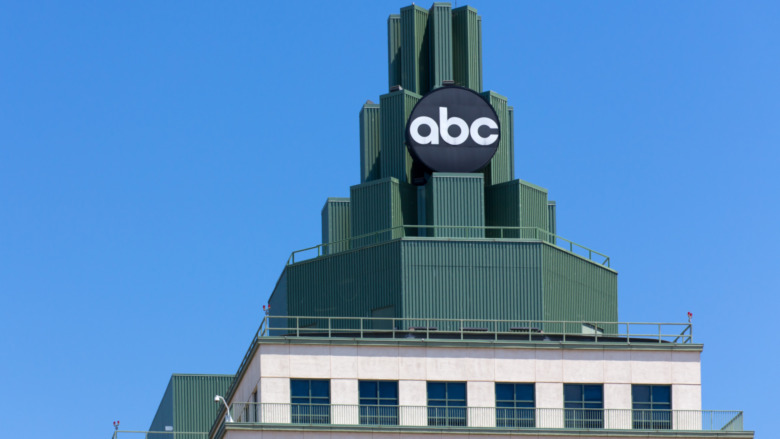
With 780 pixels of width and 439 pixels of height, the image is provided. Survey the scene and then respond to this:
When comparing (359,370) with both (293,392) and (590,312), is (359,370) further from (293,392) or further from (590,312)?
(590,312)

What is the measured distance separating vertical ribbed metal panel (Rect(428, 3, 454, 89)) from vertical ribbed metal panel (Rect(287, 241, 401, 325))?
14.0 metres

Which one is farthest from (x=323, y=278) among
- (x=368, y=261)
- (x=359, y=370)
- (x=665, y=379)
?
(x=665, y=379)

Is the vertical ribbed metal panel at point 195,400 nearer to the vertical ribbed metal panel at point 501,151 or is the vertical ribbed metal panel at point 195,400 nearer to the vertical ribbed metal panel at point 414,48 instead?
the vertical ribbed metal panel at point 414,48

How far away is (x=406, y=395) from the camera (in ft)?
363

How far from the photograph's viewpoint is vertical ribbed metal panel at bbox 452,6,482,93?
423ft

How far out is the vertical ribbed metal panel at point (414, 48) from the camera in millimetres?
129000

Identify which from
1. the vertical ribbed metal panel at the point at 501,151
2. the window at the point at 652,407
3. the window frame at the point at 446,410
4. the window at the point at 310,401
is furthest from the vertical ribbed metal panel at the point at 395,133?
the window at the point at 652,407

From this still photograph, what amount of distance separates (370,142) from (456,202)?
9301mm

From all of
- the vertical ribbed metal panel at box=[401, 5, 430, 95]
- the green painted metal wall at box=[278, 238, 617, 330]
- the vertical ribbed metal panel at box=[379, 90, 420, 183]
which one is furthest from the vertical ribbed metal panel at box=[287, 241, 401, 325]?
the vertical ribbed metal panel at box=[401, 5, 430, 95]

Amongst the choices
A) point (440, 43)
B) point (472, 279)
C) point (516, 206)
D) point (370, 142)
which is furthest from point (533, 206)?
point (440, 43)

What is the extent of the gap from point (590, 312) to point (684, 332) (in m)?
9.07

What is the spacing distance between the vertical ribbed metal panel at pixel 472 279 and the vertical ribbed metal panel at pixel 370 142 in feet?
34.0

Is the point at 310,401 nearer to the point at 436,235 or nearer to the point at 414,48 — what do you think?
the point at 436,235

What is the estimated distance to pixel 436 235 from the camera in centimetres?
12131
